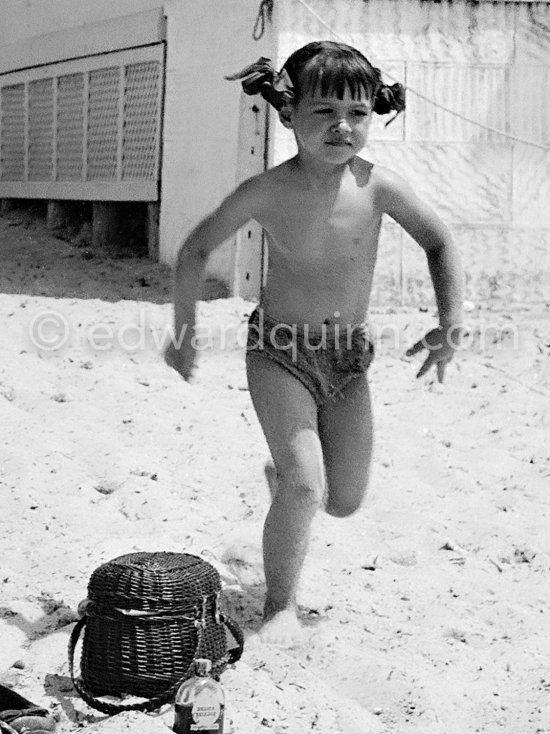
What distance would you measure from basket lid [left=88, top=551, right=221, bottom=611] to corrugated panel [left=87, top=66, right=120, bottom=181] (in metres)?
5.98

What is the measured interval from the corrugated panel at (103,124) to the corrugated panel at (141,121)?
17cm

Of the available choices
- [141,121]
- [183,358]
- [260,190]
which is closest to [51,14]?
[141,121]

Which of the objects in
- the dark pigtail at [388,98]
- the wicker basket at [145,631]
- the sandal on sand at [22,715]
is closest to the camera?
the sandal on sand at [22,715]

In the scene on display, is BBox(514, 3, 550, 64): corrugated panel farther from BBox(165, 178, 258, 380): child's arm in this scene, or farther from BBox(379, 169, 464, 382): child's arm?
BBox(165, 178, 258, 380): child's arm

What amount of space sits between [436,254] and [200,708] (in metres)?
1.51

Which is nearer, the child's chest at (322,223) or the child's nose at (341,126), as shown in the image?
the child's nose at (341,126)

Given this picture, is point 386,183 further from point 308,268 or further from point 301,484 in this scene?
point 301,484

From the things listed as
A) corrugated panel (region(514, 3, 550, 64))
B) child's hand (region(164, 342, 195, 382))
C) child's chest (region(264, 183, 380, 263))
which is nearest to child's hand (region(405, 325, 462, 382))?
child's chest (region(264, 183, 380, 263))

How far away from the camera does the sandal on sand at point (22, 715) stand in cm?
290

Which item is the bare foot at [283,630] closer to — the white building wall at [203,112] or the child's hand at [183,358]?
the child's hand at [183,358]

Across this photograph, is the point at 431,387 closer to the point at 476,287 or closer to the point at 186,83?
the point at 476,287

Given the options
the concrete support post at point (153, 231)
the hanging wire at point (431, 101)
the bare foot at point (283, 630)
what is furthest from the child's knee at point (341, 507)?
the concrete support post at point (153, 231)

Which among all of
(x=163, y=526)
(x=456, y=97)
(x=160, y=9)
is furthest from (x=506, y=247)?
(x=163, y=526)

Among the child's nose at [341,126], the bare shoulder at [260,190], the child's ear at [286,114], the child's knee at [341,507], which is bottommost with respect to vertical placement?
the child's knee at [341,507]
